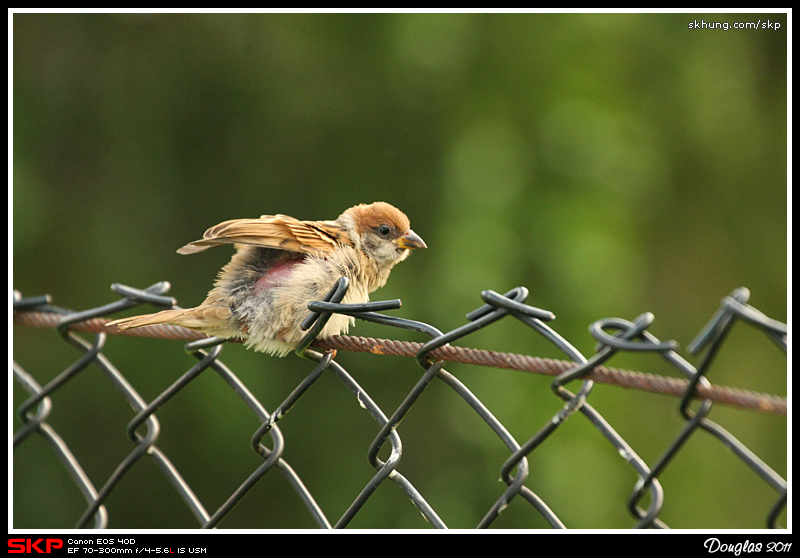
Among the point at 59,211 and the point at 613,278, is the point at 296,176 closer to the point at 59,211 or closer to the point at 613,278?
the point at 59,211

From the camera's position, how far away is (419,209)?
4.32 m

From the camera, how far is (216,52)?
15.4ft

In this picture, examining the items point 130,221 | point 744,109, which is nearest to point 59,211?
point 130,221

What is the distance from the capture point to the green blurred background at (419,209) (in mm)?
4070

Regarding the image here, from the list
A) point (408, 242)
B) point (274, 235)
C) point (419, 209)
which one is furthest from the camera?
point (419, 209)

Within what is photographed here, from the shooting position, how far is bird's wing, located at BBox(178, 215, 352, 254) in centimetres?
217

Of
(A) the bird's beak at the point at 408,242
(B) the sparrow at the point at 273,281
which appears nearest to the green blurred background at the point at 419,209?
(A) the bird's beak at the point at 408,242

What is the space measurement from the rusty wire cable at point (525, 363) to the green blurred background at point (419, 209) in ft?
7.08

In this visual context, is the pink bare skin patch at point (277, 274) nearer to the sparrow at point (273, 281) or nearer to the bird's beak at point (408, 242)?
the sparrow at point (273, 281)

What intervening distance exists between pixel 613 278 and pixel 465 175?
107 centimetres
